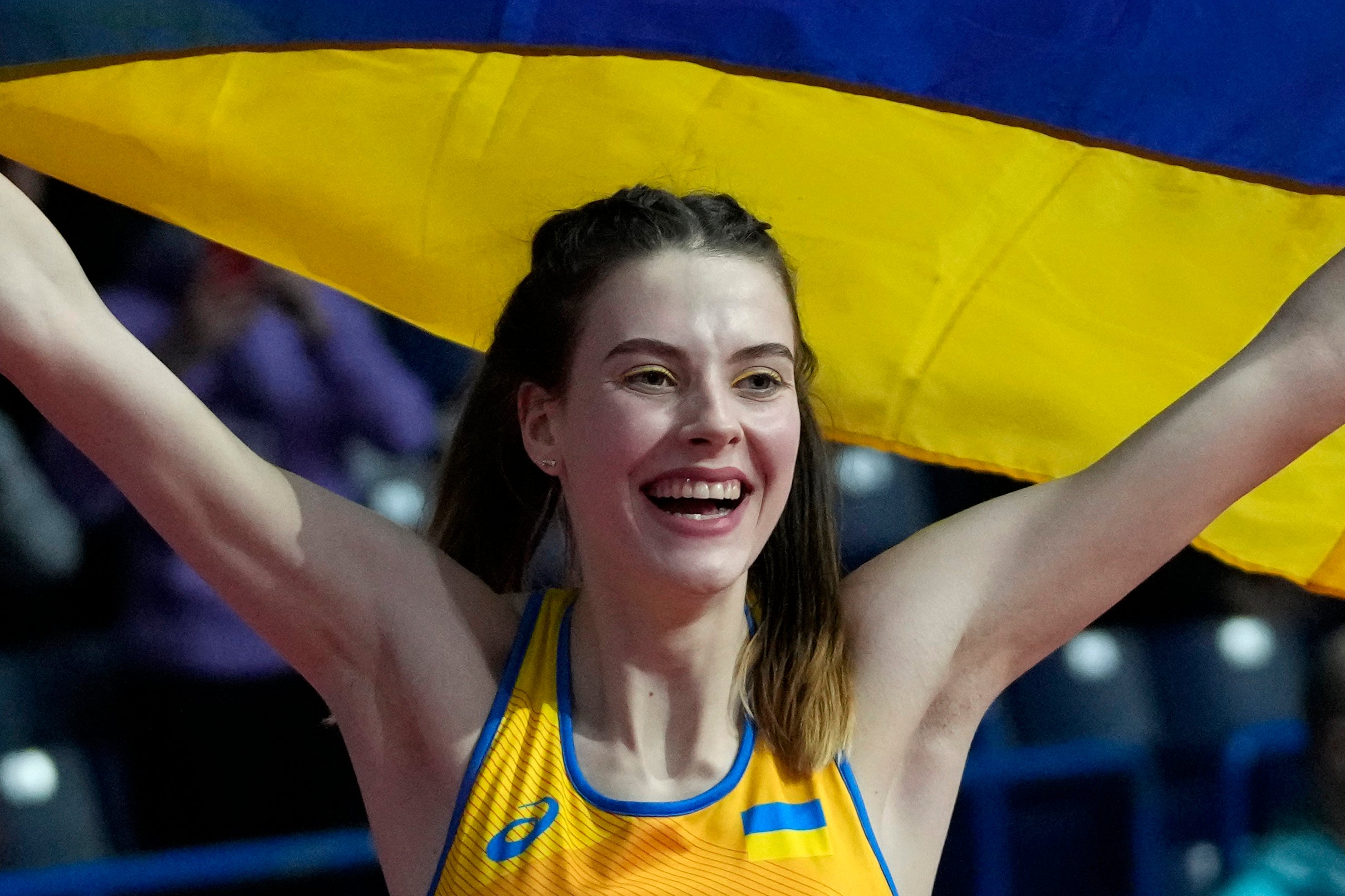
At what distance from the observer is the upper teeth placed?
1441mm

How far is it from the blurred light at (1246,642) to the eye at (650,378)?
177 centimetres

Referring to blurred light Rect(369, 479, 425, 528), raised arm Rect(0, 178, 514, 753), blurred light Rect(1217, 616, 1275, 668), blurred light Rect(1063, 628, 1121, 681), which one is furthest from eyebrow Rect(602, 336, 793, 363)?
blurred light Rect(1217, 616, 1275, 668)

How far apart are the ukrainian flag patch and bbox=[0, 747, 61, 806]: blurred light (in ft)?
4.15

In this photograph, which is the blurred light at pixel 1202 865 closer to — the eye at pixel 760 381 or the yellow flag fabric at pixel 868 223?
the yellow flag fabric at pixel 868 223

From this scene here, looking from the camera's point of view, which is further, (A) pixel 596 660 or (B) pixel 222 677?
(B) pixel 222 677

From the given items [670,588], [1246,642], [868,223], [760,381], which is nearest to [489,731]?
[670,588]

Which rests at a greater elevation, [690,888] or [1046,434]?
[1046,434]

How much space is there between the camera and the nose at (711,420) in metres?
1.42

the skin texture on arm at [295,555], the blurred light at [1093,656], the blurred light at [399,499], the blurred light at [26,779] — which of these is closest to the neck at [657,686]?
the skin texture on arm at [295,555]

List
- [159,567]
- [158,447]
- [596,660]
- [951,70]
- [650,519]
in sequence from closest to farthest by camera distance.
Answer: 1. [158,447]
2. [650,519]
3. [596,660]
4. [951,70]
5. [159,567]

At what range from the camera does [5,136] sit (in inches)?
64.2

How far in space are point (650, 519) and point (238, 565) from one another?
43 centimetres

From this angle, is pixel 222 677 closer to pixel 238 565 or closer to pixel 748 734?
pixel 238 565

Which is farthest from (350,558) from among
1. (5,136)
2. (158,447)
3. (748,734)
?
(5,136)
